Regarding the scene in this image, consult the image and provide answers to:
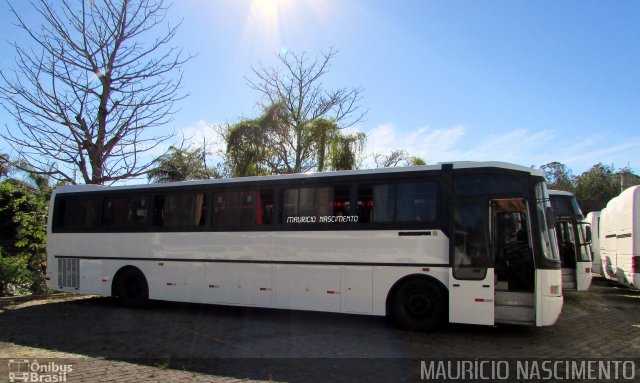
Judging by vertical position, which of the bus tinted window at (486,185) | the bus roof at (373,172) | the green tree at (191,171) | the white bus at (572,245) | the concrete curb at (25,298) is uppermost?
the green tree at (191,171)

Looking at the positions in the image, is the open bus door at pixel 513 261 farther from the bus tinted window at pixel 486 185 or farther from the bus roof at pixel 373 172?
the bus roof at pixel 373 172

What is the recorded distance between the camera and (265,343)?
8047mm

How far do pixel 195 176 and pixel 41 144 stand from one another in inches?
549

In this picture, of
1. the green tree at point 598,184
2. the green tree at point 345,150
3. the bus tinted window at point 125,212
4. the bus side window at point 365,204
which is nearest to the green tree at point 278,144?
the green tree at point 345,150

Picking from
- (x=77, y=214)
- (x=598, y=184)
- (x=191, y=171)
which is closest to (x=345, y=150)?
(x=191, y=171)

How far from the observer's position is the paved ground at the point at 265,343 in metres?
6.39

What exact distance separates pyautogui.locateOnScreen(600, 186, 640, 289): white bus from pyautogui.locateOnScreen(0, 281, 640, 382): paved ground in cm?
221

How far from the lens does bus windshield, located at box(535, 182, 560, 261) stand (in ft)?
27.1

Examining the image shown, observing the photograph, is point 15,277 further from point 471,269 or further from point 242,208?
point 471,269

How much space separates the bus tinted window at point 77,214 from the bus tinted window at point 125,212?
17.0 inches

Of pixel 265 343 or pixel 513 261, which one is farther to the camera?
pixel 513 261

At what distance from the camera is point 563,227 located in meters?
14.2

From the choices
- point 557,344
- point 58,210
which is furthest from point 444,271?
point 58,210

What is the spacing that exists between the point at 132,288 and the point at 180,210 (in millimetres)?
2577
